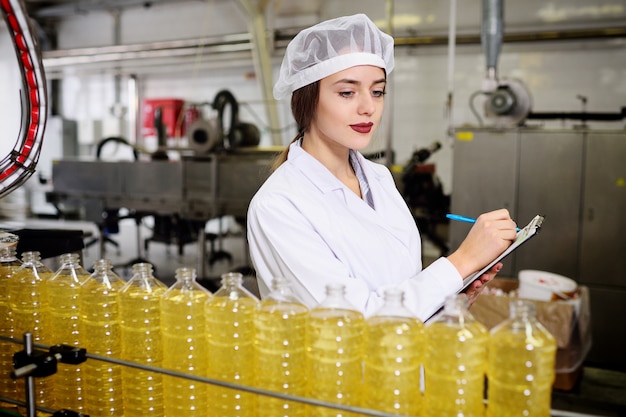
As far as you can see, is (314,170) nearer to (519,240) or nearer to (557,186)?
(519,240)

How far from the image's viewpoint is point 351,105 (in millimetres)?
1419

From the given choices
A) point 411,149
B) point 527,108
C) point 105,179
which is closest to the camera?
point 527,108

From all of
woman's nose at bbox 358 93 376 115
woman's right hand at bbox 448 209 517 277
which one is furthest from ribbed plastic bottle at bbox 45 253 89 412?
woman's right hand at bbox 448 209 517 277

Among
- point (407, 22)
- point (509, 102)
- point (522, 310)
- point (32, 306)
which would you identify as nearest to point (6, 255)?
point (32, 306)

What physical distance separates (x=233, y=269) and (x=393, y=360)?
5.82 meters

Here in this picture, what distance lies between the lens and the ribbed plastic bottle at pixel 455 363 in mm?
949

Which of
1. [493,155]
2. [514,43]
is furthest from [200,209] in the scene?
[514,43]

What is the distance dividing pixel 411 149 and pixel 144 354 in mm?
6621

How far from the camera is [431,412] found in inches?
38.8

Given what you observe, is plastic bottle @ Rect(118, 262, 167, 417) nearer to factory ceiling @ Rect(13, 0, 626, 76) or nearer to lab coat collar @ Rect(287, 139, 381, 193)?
lab coat collar @ Rect(287, 139, 381, 193)

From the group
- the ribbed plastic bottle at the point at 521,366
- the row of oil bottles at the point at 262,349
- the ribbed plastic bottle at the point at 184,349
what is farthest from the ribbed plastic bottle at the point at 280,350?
the ribbed plastic bottle at the point at 521,366

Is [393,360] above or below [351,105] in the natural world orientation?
below

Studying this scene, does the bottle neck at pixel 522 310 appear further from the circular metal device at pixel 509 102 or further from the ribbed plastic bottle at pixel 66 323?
the circular metal device at pixel 509 102

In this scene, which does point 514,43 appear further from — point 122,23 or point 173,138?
point 122,23
